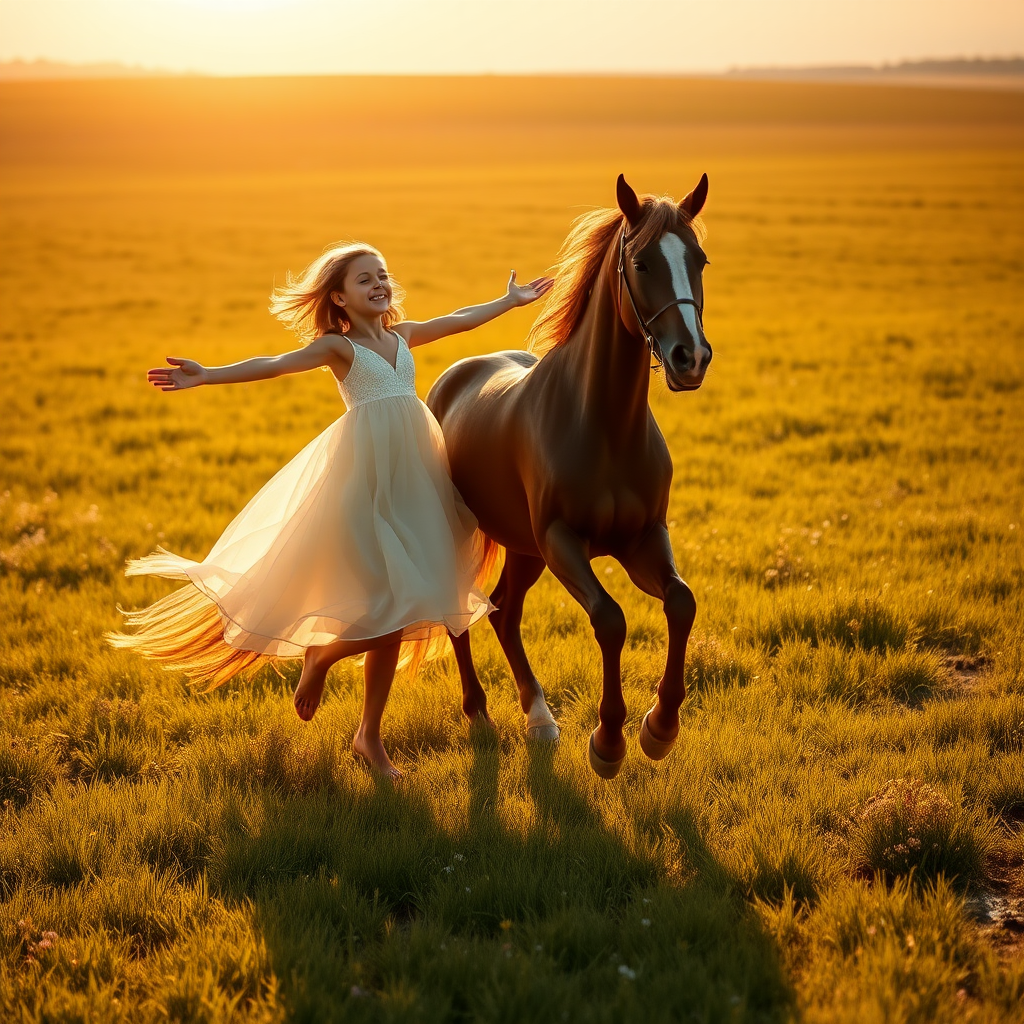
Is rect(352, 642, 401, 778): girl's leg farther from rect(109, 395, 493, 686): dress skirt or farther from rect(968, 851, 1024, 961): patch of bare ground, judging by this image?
rect(968, 851, 1024, 961): patch of bare ground

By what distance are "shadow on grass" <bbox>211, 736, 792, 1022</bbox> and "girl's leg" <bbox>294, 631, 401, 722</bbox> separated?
493mm

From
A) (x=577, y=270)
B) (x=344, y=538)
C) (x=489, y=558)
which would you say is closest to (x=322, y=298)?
(x=344, y=538)

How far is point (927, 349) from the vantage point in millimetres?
15422

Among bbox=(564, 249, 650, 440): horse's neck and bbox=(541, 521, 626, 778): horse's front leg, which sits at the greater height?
bbox=(564, 249, 650, 440): horse's neck

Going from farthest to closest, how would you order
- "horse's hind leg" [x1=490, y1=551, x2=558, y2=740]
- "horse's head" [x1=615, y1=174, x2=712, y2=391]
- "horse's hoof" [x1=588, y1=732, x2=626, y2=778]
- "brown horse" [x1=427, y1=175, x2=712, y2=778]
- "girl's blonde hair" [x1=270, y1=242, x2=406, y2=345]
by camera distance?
1. "horse's hind leg" [x1=490, y1=551, x2=558, y2=740]
2. "girl's blonde hair" [x1=270, y1=242, x2=406, y2=345]
3. "horse's hoof" [x1=588, y1=732, x2=626, y2=778]
4. "brown horse" [x1=427, y1=175, x2=712, y2=778]
5. "horse's head" [x1=615, y1=174, x2=712, y2=391]

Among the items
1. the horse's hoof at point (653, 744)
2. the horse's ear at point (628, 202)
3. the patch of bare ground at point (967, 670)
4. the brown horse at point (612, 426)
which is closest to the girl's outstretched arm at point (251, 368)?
the brown horse at point (612, 426)

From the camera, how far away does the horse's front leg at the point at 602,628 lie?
4086mm

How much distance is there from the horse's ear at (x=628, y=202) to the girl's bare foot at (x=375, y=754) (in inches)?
104

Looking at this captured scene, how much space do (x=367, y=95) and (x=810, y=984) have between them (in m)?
120

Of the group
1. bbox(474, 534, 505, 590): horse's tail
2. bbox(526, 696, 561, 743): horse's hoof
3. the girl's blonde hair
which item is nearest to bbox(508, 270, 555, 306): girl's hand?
the girl's blonde hair

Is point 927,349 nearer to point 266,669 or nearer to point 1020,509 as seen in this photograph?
point 1020,509

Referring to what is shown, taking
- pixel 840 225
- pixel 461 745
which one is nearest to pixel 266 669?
pixel 461 745

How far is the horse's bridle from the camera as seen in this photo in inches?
142

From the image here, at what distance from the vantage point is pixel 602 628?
13.4ft
